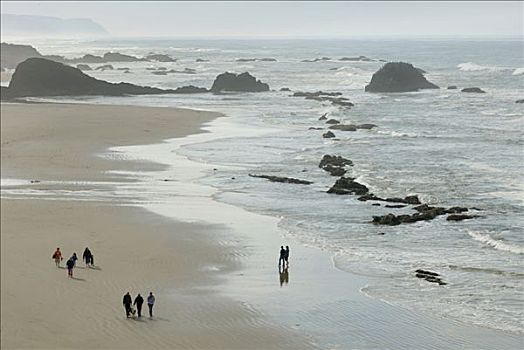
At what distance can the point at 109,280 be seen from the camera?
1536cm

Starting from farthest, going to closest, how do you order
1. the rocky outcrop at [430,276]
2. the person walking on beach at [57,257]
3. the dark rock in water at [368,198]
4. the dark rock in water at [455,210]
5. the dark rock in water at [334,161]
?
the dark rock in water at [334,161]
the dark rock in water at [368,198]
the dark rock in water at [455,210]
the person walking on beach at [57,257]
the rocky outcrop at [430,276]

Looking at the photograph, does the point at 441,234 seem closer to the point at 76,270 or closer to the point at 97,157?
the point at 76,270

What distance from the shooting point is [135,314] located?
13359mm

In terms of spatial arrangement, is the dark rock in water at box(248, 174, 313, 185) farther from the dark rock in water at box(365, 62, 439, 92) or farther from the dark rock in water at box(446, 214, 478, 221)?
the dark rock in water at box(365, 62, 439, 92)

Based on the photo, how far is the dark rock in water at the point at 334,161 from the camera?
29.3 m

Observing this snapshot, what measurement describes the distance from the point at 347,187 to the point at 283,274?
362 inches

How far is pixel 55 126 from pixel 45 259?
25.2 m

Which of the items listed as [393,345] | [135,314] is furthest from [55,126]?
[393,345]

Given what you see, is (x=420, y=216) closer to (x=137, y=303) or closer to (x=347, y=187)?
(x=347, y=187)

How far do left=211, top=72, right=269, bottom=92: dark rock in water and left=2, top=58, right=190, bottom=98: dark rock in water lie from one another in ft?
22.3

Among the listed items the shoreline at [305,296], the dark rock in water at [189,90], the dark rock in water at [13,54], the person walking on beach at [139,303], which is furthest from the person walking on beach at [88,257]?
the dark rock in water at [13,54]

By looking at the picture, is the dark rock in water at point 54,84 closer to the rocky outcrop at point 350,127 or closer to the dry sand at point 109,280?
the rocky outcrop at point 350,127

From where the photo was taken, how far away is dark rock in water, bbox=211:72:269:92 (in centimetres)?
6931

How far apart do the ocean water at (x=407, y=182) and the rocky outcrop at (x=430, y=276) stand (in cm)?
14
